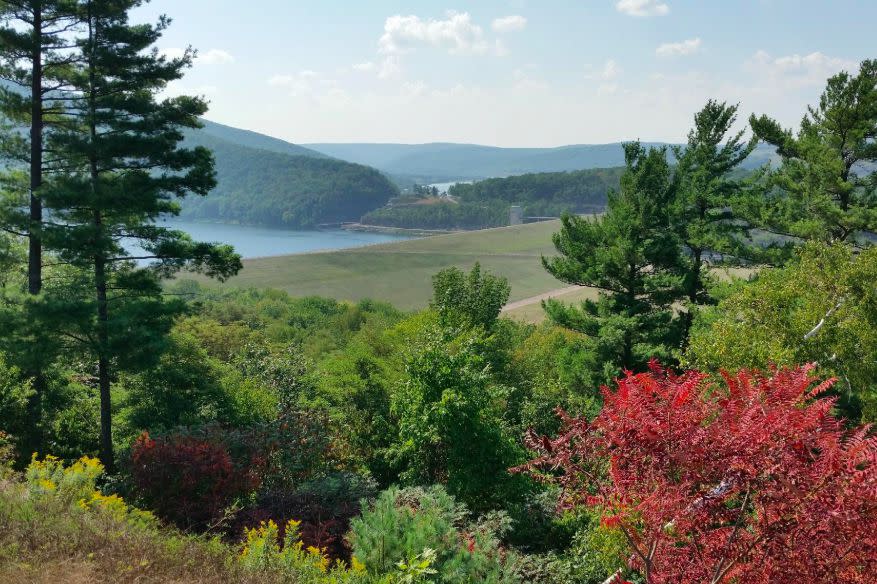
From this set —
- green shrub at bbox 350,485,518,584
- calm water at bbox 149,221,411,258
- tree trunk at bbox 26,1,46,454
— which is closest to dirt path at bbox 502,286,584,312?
tree trunk at bbox 26,1,46,454

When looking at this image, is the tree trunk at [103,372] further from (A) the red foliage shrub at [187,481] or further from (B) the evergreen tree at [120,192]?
(A) the red foliage shrub at [187,481]

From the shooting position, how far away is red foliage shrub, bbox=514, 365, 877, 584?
396 centimetres

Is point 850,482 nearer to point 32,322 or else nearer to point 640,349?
point 32,322

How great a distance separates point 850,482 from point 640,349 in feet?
45.0

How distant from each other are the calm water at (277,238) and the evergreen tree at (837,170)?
97.3 m

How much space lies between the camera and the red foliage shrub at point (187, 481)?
926cm

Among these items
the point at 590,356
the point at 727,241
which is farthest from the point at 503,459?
the point at 727,241

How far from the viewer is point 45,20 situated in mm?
11883

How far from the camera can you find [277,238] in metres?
142

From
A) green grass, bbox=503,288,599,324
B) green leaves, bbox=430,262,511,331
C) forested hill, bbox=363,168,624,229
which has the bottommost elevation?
green grass, bbox=503,288,599,324

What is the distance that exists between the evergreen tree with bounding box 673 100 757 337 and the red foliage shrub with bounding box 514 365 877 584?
572 inches

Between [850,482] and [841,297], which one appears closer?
[850,482]

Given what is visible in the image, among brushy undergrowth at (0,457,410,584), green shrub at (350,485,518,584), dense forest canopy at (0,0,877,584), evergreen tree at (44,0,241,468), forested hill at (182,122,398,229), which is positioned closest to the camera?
dense forest canopy at (0,0,877,584)

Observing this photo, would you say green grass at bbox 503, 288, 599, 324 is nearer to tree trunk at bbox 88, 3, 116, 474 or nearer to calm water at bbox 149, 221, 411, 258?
tree trunk at bbox 88, 3, 116, 474
